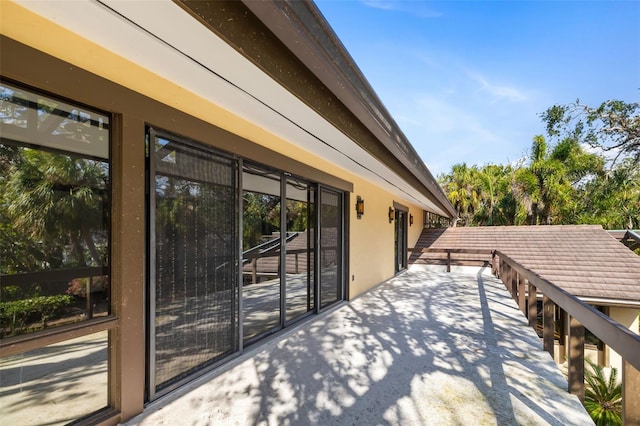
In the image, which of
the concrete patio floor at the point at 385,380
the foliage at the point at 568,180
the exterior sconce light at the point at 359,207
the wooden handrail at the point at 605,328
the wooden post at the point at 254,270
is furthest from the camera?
the foliage at the point at 568,180

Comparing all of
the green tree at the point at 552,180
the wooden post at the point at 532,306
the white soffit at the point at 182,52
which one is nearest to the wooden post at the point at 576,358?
the wooden post at the point at 532,306

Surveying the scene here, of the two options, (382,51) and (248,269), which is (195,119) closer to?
(248,269)


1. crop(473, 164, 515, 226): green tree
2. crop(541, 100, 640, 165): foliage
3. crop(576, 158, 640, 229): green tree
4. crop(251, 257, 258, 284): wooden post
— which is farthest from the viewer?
crop(473, 164, 515, 226): green tree

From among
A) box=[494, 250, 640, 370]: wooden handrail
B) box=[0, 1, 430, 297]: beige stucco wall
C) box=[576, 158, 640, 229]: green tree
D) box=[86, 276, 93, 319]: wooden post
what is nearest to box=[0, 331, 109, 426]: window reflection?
box=[86, 276, 93, 319]: wooden post

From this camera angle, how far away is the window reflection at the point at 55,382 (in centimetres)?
185

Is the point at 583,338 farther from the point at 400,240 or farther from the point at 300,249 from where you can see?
the point at 400,240

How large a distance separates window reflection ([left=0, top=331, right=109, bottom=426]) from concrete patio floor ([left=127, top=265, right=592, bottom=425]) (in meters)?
0.38

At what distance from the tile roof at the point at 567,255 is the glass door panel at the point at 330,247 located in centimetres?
577

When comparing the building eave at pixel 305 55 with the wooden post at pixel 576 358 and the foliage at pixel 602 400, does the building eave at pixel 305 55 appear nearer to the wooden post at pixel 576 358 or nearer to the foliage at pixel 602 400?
the wooden post at pixel 576 358

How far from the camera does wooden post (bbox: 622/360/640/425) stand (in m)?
1.55

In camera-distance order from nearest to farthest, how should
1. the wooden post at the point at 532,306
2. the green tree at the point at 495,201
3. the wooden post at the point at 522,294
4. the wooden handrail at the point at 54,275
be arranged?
1. the wooden handrail at the point at 54,275
2. the wooden post at the point at 532,306
3. the wooden post at the point at 522,294
4. the green tree at the point at 495,201

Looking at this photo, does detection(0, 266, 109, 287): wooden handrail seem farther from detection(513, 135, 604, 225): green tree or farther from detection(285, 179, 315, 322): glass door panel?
detection(513, 135, 604, 225): green tree

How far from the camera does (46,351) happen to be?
77.5 inches

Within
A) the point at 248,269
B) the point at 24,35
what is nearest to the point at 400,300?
the point at 248,269
